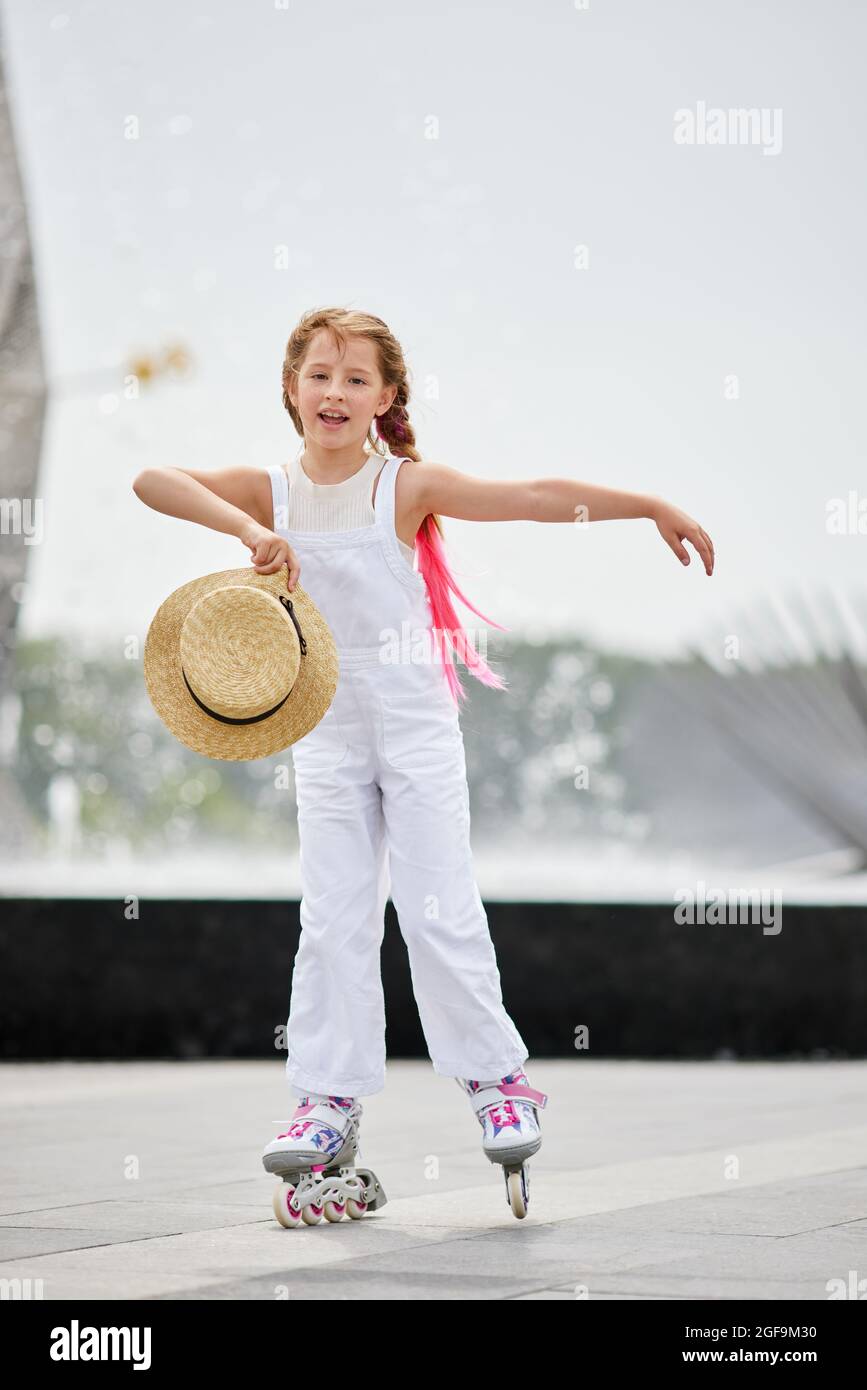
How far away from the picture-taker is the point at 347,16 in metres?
7.85

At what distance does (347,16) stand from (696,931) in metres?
4.03

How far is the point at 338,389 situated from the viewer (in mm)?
3344

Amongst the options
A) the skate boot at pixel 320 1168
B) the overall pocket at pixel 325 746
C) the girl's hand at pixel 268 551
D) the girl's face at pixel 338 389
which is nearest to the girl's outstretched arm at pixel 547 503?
the girl's face at pixel 338 389

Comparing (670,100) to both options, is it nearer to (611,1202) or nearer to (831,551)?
(831,551)

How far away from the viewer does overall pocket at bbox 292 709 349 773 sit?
3.29 metres

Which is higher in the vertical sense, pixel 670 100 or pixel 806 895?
pixel 670 100

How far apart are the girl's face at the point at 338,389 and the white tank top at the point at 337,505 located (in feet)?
0.24

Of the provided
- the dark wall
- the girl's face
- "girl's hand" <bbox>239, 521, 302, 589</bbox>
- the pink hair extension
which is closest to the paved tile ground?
the dark wall

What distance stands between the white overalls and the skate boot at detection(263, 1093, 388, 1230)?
0.05 metres

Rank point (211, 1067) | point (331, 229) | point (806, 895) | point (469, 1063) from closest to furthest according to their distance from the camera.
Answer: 1. point (469, 1063)
2. point (211, 1067)
3. point (806, 895)
4. point (331, 229)

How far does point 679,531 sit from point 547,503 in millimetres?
244

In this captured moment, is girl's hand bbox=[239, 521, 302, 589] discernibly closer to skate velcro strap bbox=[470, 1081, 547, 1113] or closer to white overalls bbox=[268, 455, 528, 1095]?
white overalls bbox=[268, 455, 528, 1095]

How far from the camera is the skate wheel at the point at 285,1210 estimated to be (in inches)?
120

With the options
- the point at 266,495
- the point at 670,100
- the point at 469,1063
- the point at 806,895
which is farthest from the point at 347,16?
the point at 469,1063
